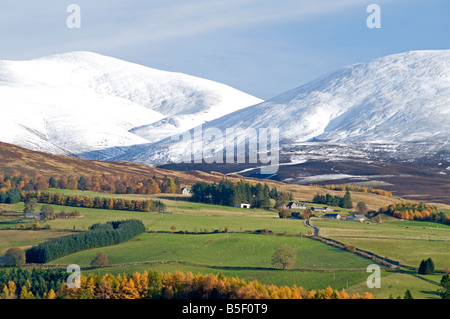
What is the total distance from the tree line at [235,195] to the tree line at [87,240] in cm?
4295

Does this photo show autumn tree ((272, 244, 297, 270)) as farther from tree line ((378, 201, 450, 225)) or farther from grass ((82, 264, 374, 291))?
tree line ((378, 201, 450, 225))

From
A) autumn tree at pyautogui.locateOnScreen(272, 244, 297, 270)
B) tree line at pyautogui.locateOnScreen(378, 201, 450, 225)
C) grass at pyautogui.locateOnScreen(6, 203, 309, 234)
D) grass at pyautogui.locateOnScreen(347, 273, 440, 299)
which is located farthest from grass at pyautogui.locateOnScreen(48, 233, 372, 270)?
tree line at pyautogui.locateOnScreen(378, 201, 450, 225)

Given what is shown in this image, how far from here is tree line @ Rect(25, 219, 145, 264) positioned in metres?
90.1

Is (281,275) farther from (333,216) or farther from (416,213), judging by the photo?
(416,213)

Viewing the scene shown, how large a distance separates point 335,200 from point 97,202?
5577cm

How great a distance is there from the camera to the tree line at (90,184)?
155637 millimetres

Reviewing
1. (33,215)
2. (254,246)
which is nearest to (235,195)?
(33,215)

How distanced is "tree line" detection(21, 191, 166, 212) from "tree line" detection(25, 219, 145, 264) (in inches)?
833

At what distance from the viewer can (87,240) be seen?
316ft

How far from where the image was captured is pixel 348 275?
8031cm
